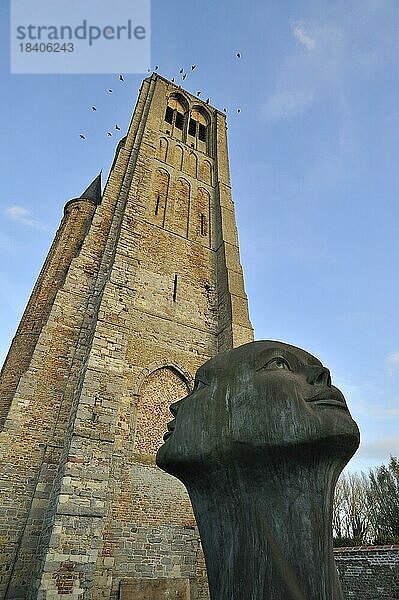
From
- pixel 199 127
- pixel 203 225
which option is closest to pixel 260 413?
pixel 203 225

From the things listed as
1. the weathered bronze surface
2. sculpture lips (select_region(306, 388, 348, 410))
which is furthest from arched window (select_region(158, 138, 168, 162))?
sculpture lips (select_region(306, 388, 348, 410))

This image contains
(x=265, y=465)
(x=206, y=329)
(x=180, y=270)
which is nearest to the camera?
(x=265, y=465)

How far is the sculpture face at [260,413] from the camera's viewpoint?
254cm

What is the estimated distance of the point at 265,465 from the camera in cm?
255

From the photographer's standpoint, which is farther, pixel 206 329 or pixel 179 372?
pixel 206 329

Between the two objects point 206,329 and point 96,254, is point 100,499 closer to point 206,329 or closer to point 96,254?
point 206,329

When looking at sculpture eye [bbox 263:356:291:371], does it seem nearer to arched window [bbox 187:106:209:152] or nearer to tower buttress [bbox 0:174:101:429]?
tower buttress [bbox 0:174:101:429]

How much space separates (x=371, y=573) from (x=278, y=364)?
10.4 meters

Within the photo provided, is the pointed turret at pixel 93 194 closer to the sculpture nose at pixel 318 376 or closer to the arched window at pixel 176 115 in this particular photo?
the arched window at pixel 176 115

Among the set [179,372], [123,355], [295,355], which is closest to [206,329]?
[179,372]

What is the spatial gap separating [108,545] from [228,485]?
23.4ft

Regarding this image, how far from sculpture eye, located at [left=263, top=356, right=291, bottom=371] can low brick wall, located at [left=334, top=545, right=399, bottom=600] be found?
9915mm

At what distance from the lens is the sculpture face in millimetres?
2543

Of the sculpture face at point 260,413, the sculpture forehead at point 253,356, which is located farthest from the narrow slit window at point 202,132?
the sculpture face at point 260,413
